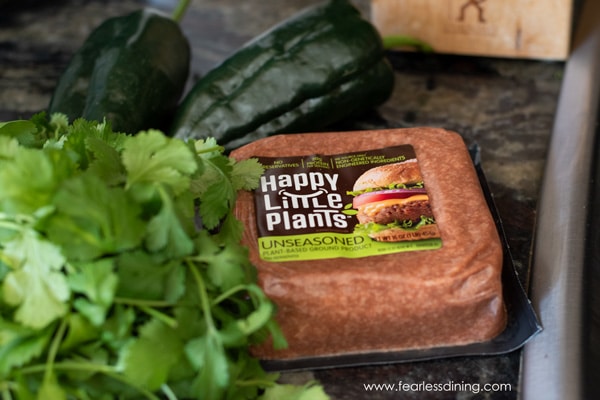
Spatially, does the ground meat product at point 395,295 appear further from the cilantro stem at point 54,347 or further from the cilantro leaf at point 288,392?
the cilantro stem at point 54,347

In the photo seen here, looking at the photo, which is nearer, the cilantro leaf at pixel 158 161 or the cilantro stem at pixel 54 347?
the cilantro stem at pixel 54 347

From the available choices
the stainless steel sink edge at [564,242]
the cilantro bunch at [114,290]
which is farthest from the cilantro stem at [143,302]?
the stainless steel sink edge at [564,242]

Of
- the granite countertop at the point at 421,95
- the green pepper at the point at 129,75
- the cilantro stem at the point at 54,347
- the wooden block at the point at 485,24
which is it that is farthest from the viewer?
the wooden block at the point at 485,24

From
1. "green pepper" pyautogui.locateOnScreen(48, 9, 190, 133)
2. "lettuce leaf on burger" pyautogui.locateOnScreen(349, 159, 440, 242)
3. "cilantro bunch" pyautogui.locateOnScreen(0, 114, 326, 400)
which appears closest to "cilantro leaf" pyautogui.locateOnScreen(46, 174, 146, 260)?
"cilantro bunch" pyautogui.locateOnScreen(0, 114, 326, 400)

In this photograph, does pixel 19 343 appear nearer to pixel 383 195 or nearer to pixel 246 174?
pixel 246 174

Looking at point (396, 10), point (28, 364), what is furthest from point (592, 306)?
point (396, 10)

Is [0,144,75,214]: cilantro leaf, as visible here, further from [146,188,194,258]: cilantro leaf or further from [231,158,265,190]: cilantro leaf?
[231,158,265,190]: cilantro leaf

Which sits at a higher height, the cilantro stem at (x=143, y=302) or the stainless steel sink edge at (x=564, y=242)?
the cilantro stem at (x=143, y=302)
